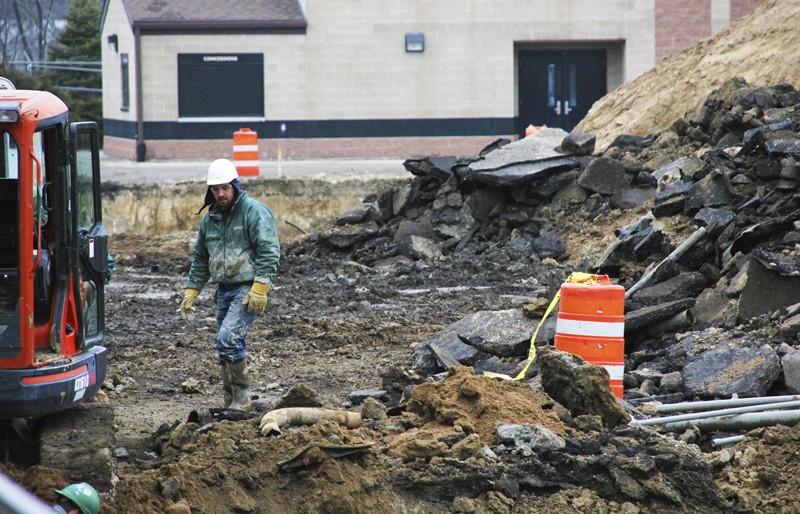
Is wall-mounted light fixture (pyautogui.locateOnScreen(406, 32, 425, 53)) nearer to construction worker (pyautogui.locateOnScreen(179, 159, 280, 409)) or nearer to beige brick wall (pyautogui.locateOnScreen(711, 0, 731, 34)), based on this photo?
beige brick wall (pyautogui.locateOnScreen(711, 0, 731, 34))

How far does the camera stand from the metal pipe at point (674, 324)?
36.6 ft

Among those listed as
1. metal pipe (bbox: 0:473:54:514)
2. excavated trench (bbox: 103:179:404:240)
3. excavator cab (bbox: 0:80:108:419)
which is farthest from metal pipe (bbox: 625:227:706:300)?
excavated trench (bbox: 103:179:404:240)

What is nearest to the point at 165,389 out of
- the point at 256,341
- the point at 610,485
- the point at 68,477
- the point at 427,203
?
the point at 256,341

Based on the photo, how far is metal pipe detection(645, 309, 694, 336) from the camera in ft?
36.6

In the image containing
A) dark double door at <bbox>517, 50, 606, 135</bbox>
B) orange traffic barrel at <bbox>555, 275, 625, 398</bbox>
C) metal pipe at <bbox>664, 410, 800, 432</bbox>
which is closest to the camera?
metal pipe at <bbox>664, 410, 800, 432</bbox>

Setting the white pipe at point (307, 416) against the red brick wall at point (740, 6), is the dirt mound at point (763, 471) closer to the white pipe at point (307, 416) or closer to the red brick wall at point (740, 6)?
the white pipe at point (307, 416)

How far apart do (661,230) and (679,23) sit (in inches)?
761

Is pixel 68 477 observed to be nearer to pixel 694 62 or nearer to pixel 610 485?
pixel 610 485

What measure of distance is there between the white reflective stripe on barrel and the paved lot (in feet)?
51.9

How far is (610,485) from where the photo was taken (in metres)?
7.18

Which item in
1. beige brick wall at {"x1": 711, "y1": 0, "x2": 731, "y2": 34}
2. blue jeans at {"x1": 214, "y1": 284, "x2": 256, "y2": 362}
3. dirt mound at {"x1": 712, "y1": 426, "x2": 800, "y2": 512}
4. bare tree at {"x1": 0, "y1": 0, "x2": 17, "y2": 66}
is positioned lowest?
dirt mound at {"x1": 712, "y1": 426, "x2": 800, "y2": 512}

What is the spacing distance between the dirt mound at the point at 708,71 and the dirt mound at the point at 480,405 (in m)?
13.3

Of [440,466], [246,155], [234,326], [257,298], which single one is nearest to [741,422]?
[440,466]

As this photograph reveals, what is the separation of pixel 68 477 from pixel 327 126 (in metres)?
25.4
